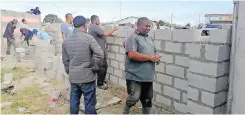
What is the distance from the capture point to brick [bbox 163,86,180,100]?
4524 millimetres

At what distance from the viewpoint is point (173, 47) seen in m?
4.55

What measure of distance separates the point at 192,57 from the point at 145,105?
1.14m

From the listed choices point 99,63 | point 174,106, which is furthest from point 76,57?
point 174,106

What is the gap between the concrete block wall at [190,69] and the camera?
3.43m

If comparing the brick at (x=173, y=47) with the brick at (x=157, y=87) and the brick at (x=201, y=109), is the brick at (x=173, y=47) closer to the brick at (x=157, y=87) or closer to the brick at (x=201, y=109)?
the brick at (x=157, y=87)

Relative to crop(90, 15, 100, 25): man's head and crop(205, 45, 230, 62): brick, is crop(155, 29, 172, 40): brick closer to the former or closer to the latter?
crop(205, 45, 230, 62): brick

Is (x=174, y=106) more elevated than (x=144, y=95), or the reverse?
(x=144, y=95)

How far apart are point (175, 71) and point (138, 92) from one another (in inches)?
36.2

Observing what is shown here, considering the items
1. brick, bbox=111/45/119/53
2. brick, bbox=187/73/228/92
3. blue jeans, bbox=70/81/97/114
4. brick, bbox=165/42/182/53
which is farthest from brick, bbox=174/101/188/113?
brick, bbox=111/45/119/53

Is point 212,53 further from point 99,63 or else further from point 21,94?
point 21,94

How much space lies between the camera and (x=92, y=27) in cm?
580

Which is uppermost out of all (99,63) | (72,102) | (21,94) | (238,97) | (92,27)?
(92,27)

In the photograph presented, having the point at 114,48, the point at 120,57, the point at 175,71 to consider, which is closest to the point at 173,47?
the point at 175,71

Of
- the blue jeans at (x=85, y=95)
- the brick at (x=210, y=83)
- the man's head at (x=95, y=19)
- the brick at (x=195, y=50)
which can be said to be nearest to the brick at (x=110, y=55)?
the man's head at (x=95, y=19)
